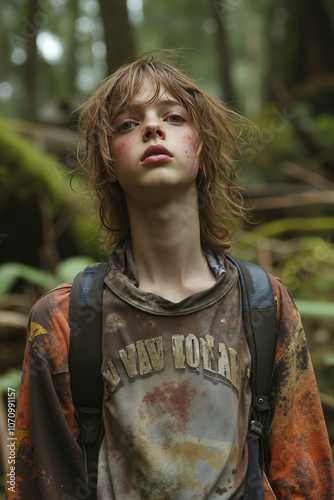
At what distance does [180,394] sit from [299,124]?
797cm

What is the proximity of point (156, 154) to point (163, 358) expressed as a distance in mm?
785

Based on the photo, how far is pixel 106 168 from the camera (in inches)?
91.9

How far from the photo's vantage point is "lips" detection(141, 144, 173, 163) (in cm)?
211

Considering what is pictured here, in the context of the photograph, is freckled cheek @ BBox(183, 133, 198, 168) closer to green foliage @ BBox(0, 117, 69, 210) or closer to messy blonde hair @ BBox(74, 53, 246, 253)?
messy blonde hair @ BBox(74, 53, 246, 253)

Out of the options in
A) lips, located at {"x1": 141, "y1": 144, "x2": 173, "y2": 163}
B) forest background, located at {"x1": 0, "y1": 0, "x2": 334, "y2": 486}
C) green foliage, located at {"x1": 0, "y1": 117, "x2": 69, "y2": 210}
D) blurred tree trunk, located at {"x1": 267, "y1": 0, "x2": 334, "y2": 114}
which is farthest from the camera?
blurred tree trunk, located at {"x1": 267, "y1": 0, "x2": 334, "y2": 114}

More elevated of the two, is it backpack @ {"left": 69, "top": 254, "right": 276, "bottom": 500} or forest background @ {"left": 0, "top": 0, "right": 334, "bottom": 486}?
forest background @ {"left": 0, "top": 0, "right": 334, "bottom": 486}

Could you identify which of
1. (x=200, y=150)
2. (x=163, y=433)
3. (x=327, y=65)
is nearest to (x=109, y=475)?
(x=163, y=433)

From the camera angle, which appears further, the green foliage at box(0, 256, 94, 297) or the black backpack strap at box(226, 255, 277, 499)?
the green foliage at box(0, 256, 94, 297)

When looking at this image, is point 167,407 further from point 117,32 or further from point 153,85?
point 117,32

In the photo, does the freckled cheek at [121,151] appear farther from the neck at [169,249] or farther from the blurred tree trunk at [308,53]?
the blurred tree trunk at [308,53]

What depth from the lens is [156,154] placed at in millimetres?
2139

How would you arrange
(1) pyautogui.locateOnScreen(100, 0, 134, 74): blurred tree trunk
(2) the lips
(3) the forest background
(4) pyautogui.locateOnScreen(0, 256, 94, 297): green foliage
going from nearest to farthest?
(2) the lips
(4) pyautogui.locateOnScreen(0, 256, 94, 297): green foliage
(3) the forest background
(1) pyautogui.locateOnScreen(100, 0, 134, 74): blurred tree trunk

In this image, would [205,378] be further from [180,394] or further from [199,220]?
[199,220]

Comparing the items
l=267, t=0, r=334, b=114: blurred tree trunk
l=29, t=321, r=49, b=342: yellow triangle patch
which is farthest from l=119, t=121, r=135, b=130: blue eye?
l=267, t=0, r=334, b=114: blurred tree trunk
